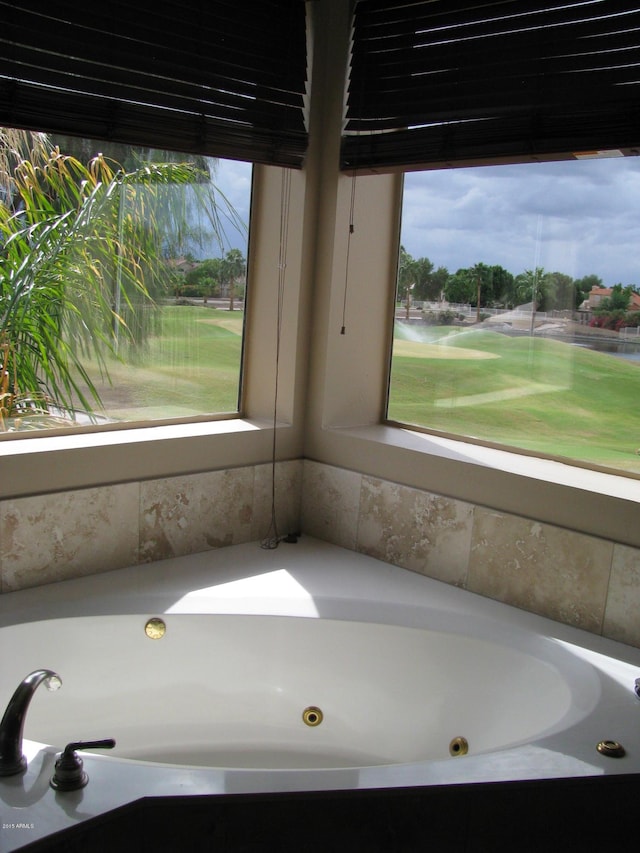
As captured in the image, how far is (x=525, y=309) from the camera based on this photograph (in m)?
2.79

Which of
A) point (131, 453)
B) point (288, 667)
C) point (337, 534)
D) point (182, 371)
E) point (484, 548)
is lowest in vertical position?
point (288, 667)

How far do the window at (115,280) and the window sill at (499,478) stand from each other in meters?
0.60

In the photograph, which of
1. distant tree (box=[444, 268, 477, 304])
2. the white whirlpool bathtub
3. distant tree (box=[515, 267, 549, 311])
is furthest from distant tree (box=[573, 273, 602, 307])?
the white whirlpool bathtub

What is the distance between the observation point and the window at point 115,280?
264cm

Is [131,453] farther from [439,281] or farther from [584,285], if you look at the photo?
[584,285]

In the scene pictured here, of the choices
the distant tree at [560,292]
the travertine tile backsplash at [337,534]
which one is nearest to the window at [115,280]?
the travertine tile backsplash at [337,534]

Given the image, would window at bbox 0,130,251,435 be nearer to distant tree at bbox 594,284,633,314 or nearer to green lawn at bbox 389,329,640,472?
green lawn at bbox 389,329,640,472

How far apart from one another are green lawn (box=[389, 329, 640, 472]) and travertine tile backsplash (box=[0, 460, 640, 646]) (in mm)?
309

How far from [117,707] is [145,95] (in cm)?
177

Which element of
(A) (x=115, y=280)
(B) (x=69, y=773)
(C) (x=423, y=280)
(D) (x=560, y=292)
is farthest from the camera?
(C) (x=423, y=280)

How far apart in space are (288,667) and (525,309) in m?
1.32

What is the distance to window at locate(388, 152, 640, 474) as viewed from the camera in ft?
8.44

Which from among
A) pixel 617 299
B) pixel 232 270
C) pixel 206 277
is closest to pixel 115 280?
pixel 206 277

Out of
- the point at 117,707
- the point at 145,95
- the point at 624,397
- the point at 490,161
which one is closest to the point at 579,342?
the point at 624,397
